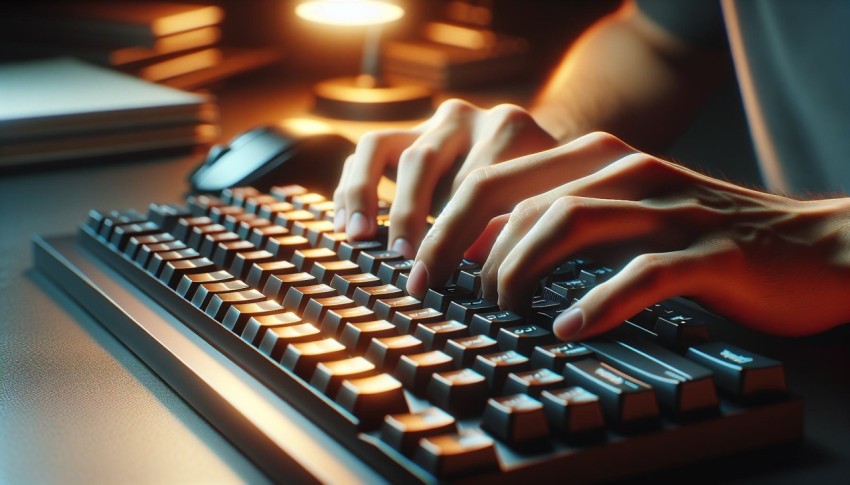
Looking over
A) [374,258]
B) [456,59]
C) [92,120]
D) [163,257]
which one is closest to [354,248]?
[374,258]

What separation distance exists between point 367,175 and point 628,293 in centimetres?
33

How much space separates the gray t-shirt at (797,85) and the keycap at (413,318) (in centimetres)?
64

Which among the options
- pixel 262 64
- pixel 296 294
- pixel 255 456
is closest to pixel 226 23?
pixel 262 64

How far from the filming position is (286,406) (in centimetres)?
49

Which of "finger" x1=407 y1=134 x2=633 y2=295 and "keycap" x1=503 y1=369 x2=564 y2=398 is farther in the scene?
"finger" x1=407 y1=134 x2=633 y2=295

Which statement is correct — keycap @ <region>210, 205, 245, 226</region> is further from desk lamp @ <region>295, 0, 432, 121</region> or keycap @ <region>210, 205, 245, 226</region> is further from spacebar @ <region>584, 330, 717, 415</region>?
desk lamp @ <region>295, 0, 432, 121</region>

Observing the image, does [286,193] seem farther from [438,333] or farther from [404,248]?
[438,333]

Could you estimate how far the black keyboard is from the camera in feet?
1.41

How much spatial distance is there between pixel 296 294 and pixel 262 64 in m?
1.18

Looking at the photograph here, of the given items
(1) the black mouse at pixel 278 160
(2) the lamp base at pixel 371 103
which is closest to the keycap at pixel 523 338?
(1) the black mouse at pixel 278 160

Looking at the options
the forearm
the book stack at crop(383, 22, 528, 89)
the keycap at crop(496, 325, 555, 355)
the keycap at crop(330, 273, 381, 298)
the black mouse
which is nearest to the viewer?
the keycap at crop(496, 325, 555, 355)

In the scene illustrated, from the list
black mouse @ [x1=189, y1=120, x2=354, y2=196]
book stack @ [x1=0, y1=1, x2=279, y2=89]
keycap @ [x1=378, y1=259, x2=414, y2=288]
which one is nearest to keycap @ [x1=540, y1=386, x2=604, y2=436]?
keycap @ [x1=378, y1=259, x2=414, y2=288]

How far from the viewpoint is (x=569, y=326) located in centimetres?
51

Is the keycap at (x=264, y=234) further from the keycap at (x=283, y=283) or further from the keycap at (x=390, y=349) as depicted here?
the keycap at (x=390, y=349)
